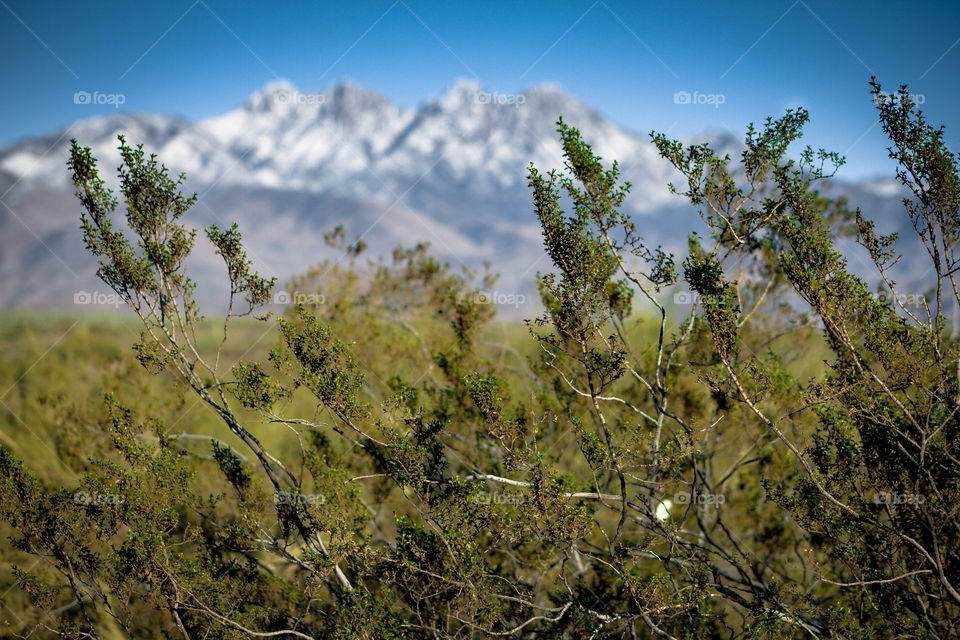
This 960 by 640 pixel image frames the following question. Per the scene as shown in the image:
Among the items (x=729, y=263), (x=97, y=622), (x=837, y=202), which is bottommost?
(x=97, y=622)

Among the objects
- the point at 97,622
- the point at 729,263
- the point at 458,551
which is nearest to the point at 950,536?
the point at 729,263

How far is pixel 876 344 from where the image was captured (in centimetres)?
680

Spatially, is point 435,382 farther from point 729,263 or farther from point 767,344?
point 767,344

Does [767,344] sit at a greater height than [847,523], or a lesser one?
greater

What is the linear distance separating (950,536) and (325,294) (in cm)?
1177

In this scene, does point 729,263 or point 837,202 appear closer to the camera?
point 729,263

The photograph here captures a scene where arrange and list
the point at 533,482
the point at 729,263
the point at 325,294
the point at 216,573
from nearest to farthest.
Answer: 1. the point at 533,482
2. the point at 216,573
3. the point at 729,263
4. the point at 325,294

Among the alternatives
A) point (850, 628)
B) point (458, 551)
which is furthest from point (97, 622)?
point (850, 628)

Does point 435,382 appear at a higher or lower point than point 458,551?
higher

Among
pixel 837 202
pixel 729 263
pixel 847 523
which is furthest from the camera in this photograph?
pixel 837 202

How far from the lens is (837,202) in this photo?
37.9 feet

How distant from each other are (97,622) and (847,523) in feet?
41.8

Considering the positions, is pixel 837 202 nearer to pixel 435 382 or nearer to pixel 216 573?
pixel 435 382

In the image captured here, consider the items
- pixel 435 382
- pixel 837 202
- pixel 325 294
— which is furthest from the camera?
pixel 325 294
